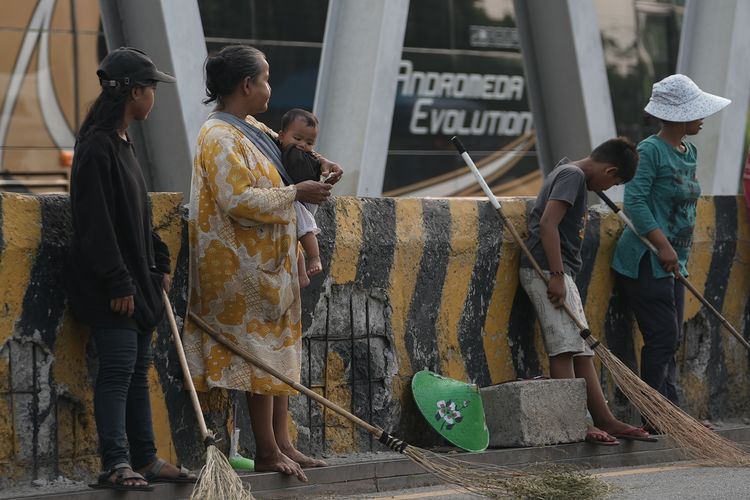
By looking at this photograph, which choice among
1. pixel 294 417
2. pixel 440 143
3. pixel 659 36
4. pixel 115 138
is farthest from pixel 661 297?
pixel 659 36

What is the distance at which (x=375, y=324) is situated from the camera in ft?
21.3

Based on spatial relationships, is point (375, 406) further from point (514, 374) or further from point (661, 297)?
point (661, 297)

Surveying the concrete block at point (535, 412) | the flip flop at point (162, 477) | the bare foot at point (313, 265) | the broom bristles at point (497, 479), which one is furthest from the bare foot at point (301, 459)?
the concrete block at point (535, 412)

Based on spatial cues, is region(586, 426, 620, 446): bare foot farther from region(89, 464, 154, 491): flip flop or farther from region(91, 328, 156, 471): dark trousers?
region(89, 464, 154, 491): flip flop

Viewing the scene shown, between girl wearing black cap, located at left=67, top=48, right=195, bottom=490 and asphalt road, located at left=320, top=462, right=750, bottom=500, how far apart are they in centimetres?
90

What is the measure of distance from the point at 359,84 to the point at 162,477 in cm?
441

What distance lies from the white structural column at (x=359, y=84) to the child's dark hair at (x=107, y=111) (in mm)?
3842

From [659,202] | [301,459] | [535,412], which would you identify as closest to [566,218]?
[659,202]

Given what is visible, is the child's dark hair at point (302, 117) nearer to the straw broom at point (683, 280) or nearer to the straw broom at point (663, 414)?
the straw broom at point (663, 414)

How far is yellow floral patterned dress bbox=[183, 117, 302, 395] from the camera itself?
18.1 feet

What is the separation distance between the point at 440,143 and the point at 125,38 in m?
8.79

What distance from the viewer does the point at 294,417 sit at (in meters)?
6.14

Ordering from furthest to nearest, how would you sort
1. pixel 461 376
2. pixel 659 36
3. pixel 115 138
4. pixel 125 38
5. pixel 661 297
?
pixel 659 36, pixel 125 38, pixel 661 297, pixel 461 376, pixel 115 138

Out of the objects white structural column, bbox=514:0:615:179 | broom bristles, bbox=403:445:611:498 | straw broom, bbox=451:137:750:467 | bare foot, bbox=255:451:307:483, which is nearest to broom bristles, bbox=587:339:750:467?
straw broom, bbox=451:137:750:467
